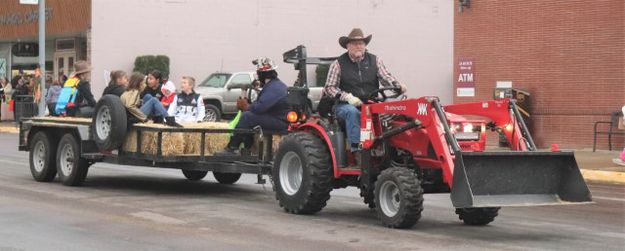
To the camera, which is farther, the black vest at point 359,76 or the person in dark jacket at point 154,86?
the person in dark jacket at point 154,86

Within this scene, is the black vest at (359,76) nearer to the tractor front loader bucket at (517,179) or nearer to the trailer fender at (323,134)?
the trailer fender at (323,134)

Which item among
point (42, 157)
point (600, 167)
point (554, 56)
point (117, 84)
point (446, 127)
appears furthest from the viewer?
point (554, 56)

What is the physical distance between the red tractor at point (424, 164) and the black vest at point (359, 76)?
0.16 meters

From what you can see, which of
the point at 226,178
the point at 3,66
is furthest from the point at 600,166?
the point at 3,66

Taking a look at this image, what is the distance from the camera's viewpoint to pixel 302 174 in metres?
10.9

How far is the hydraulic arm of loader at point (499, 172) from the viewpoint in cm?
925

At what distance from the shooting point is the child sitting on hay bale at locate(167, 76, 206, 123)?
15.1 m

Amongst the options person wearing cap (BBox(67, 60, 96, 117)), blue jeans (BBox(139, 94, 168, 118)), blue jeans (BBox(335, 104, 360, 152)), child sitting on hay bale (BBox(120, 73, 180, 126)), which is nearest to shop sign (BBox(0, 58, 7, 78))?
person wearing cap (BBox(67, 60, 96, 117))

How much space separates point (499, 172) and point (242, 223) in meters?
2.83

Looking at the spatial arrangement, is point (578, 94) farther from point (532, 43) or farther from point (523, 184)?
point (523, 184)

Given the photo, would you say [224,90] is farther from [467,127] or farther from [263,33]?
[467,127]

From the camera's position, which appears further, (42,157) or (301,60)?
(42,157)

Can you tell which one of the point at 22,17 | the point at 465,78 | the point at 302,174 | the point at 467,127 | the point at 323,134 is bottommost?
the point at 302,174

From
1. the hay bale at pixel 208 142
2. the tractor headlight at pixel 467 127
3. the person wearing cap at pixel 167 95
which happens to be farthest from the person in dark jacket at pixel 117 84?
the tractor headlight at pixel 467 127
